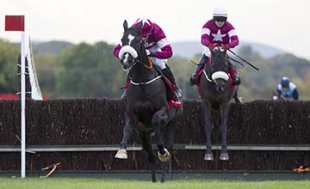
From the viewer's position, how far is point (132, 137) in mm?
20000

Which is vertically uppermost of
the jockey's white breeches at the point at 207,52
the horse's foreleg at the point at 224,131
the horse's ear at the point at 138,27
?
the horse's ear at the point at 138,27

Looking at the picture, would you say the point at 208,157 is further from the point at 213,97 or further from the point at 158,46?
the point at 158,46

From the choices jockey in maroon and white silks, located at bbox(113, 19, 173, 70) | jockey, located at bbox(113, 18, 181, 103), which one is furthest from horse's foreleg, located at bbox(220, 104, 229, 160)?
jockey in maroon and white silks, located at bbox(113, 19, 173, 70)

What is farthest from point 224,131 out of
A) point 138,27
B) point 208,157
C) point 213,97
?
point 138,27

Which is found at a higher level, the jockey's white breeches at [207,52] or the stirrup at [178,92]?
the jockey's white breeches at [207,52]

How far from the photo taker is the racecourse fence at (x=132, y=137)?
19938mm

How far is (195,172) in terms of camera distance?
65.6ft

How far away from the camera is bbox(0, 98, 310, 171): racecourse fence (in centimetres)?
1994

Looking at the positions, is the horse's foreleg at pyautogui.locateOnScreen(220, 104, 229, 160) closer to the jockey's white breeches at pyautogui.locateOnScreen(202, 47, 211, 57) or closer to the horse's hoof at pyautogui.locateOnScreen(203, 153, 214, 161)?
the horse's hoof at pyautogui.locateOnScreen(203, 153, 214, 161)

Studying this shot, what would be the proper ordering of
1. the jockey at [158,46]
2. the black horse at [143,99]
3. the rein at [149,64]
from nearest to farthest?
the black horse at [143,99] → the rein at [149,64] → the jockey at [158,46]

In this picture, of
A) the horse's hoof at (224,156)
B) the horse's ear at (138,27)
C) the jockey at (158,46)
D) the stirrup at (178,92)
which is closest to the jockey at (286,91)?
the horse's hoof at (224,156)

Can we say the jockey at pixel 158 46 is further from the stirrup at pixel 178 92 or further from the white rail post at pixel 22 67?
the white rail post at pixel 22 67

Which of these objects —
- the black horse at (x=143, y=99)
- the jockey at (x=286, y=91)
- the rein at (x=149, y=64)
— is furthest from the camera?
the jockey at (x=286, y=91)

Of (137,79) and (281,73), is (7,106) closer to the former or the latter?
(137,79)
